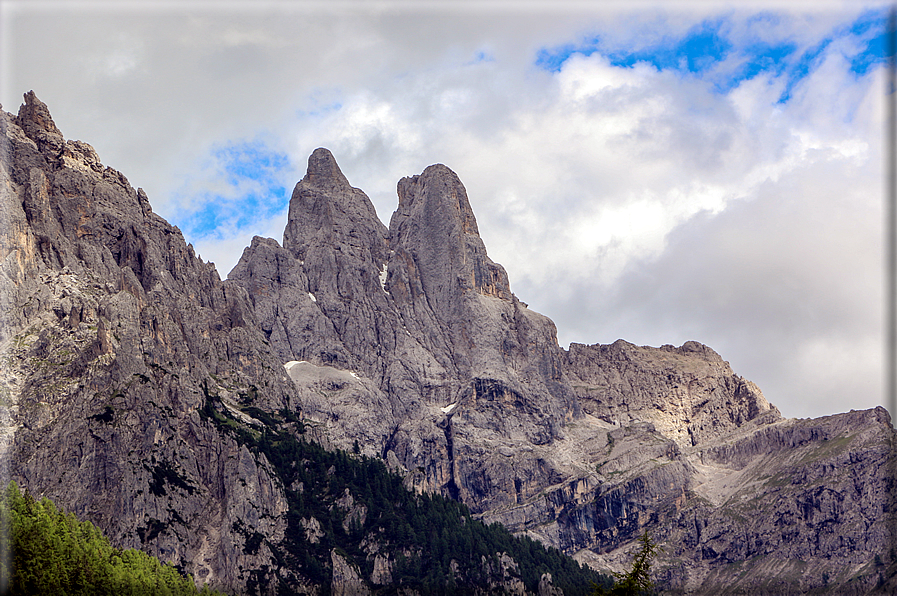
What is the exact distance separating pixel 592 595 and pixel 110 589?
111 meters

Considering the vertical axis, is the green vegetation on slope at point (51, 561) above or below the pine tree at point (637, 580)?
above

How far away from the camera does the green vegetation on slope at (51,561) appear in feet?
531

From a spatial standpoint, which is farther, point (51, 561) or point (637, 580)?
point (51, 561)

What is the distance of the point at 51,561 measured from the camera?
170250 mm

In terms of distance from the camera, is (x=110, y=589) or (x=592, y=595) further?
(x=110, y=589)

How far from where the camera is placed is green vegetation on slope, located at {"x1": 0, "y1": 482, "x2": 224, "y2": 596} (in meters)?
162

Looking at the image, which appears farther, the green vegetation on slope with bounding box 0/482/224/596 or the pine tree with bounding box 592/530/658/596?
the green vegetation on slope with bounding box 0/482/224/596

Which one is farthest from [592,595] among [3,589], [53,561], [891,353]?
[53,561]

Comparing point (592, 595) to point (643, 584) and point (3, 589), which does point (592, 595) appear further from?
point (3, 589)

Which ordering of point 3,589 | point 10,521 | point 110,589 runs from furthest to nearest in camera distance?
1. point 110,589
2. point 10,521
3. point 3,589

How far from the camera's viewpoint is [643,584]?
3829 inches

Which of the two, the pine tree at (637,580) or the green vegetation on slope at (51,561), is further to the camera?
the green vegetation on slope at (51,561)

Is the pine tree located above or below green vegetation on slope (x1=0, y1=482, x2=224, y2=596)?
below

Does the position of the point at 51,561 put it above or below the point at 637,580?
above
